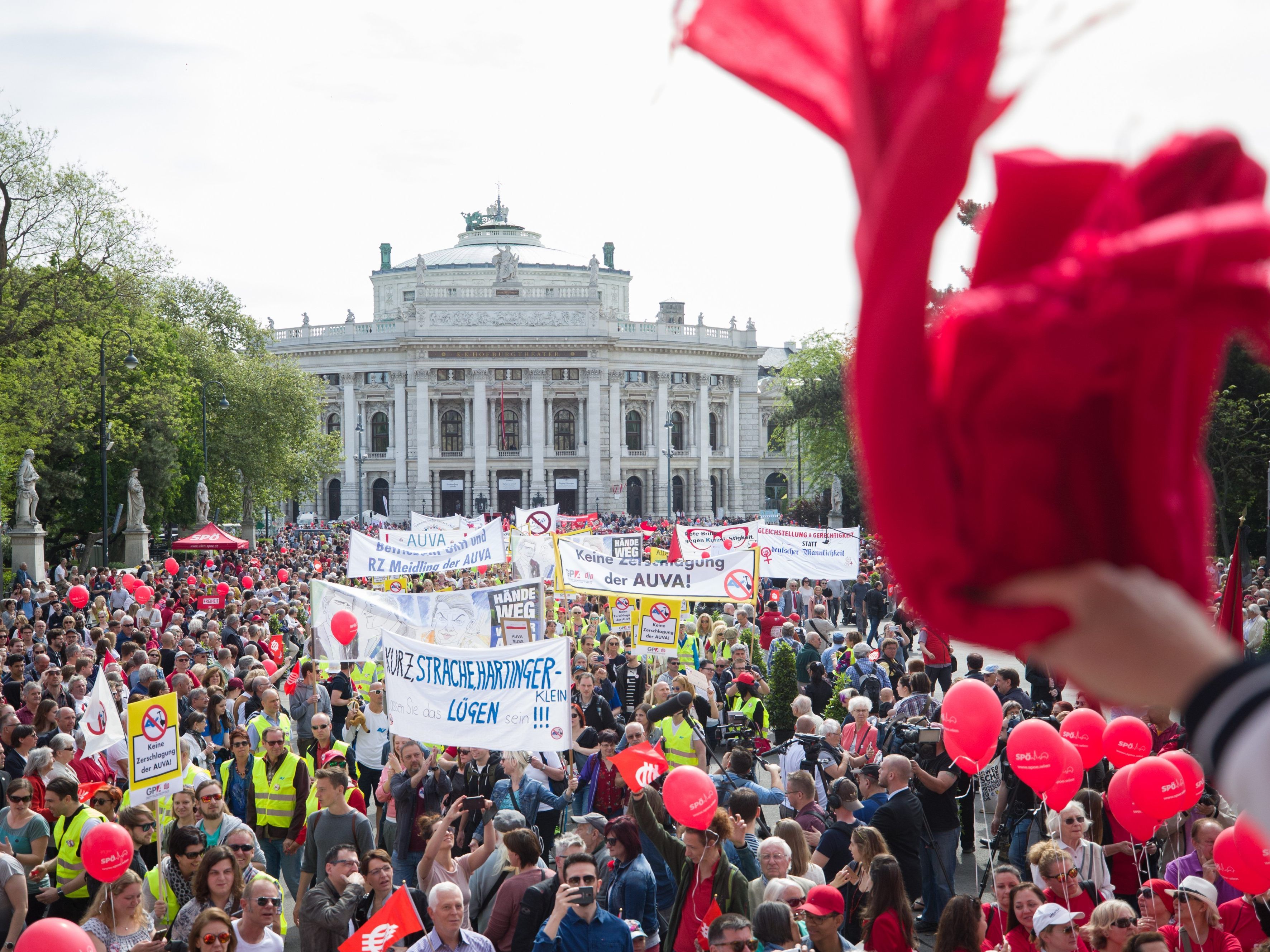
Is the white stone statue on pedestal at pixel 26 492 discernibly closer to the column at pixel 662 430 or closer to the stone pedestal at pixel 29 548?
the stone pedestal at pixel 29 548

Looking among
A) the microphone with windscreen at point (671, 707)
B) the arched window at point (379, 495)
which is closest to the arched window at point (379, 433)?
the arched window at point (379, 495)

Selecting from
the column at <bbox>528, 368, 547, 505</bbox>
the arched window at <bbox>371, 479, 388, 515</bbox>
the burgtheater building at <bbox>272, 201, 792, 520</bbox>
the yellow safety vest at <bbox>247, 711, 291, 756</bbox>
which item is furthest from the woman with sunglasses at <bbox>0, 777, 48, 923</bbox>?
the arched window at <bbox>371, 479, 388, 515</bbox>

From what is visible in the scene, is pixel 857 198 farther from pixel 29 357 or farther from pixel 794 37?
pixel 29 357

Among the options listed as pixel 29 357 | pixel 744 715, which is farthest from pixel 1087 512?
pixel 29 357

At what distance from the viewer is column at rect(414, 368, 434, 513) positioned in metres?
85.6

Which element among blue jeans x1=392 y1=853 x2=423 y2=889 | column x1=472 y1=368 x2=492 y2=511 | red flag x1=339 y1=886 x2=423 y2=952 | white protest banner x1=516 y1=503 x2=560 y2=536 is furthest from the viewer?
column x1=472 y1=368 x2=492 y2=511

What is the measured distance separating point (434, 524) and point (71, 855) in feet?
63.0

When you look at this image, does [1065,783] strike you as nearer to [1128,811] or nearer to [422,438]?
[1128,811]

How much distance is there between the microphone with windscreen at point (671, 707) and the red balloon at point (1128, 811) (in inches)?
138

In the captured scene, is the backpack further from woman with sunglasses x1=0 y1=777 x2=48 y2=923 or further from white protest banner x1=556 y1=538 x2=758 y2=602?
woman with sunglasses x1=0 y1=777 x2=48 y2=923

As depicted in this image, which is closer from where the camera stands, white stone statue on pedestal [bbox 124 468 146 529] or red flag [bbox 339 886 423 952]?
red flag [bbox 339 886 423 952]

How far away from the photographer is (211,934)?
593 cm

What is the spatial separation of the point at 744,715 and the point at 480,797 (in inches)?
171

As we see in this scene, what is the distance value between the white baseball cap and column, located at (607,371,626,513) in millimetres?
80638
